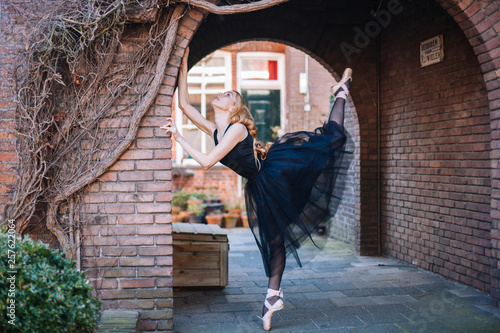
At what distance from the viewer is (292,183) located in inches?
155

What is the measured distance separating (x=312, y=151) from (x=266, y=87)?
9687 mm

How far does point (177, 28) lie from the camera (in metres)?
3.65

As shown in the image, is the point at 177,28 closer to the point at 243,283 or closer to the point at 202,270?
the point at 202,270

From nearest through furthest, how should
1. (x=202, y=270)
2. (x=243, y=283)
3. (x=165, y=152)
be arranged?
1. (x=165, y=152)
2. (x=202, y=270)
3. (x=243, y=283)

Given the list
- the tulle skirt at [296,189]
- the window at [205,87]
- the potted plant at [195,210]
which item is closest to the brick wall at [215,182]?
the window at [205,87]

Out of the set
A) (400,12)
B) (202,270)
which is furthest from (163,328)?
(400,12)

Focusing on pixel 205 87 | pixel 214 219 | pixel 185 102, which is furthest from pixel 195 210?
pixel 185 102

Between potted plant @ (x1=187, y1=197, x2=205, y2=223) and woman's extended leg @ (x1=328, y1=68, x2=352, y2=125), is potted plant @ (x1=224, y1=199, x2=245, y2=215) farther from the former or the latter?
woman's extended leg @ (x1=328, y1=68, x2=352, y2=125)

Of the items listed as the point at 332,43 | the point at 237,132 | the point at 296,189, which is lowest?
the point at 296,189

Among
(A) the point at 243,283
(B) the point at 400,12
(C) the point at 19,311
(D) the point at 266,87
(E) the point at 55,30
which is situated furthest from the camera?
(D) the point at 266,87

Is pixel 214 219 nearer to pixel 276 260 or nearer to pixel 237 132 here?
pixel 276 260

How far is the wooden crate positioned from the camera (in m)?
4.89

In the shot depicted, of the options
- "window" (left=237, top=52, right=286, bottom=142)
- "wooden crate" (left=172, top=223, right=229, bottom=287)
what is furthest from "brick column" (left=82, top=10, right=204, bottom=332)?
"window" (left=237, top=52, right=286, bottom=142)

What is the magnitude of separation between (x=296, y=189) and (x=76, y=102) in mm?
2001
